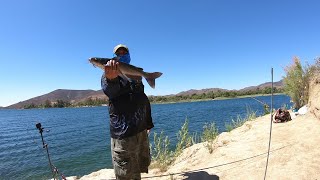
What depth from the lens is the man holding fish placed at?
4.07 metres

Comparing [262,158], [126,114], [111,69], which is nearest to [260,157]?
[262,158]

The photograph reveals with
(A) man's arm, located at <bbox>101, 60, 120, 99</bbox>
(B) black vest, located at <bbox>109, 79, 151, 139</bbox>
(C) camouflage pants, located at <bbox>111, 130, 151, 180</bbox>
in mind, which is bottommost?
(C) camouflage pants, located at <bbox>111, 130, 151, 180</bbox>

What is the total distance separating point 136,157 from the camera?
4.41 m

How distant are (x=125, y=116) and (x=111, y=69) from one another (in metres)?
0.74

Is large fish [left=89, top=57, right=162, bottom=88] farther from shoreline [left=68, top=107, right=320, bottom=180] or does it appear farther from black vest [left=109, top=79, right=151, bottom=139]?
shoreline [left=68, top=107, right=320, bottom=180]

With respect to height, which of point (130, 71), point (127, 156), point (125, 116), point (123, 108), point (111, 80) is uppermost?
point (130, 71)

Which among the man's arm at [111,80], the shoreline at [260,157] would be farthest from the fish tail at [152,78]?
the shoreline at [260,157]

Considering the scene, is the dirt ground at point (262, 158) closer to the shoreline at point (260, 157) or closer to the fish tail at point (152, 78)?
the shoreline at point (260, 157)

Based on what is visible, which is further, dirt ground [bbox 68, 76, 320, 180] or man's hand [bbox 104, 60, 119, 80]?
dirt ground [bbox 68, 76, 320, 180]

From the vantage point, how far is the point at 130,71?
4.18 metres

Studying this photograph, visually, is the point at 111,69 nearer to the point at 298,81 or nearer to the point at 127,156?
the point at 127,156

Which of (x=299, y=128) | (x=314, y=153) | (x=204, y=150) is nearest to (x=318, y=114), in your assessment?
(x=299, y=128)

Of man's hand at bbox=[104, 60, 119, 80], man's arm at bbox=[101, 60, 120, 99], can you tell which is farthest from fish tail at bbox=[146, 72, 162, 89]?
man's hand at bbox=[104, 60, 119, 80]

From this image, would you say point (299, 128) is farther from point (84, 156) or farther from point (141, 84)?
point (84, 156)
